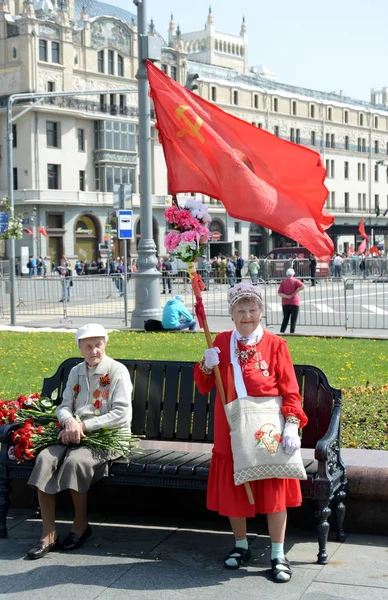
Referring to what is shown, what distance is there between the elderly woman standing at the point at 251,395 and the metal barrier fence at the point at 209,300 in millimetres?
15515

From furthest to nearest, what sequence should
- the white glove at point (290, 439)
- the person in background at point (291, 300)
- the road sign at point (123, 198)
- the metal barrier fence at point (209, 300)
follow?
the metal barrier fence at point (209, 300)
the road sign at point (123, 198)
the person in background at point (291, 300)
the white glove at point (290, 439)

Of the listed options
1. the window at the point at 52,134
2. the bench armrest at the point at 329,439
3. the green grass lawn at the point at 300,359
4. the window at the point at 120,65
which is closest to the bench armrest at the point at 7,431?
the bench armrest at the point at 329,439

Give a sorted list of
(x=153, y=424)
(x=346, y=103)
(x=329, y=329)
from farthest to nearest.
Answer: (x=346, y=103), (x=329, y=329), (x=153, y=424)

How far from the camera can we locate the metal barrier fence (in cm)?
2269

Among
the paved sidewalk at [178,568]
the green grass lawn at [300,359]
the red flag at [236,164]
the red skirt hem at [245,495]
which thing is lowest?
the paved sidewalk at [178,568]

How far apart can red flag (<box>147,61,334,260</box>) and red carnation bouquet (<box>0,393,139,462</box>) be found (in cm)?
167

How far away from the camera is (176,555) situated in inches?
223

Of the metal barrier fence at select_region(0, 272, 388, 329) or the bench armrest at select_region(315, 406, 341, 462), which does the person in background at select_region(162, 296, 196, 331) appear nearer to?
the metal barrier fence at select_region(0, 272, 388, 329)

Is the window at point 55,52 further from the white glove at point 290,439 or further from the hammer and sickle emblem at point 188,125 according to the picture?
the white glove at point 290,439

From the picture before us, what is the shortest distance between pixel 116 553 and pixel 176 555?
372 mm

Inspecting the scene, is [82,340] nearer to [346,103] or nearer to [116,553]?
[116,553]

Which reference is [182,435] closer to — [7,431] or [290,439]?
[7,431]

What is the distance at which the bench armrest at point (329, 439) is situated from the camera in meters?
5.45

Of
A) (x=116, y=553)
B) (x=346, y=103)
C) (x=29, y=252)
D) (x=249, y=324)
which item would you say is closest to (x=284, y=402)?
(x=249, y=324)
